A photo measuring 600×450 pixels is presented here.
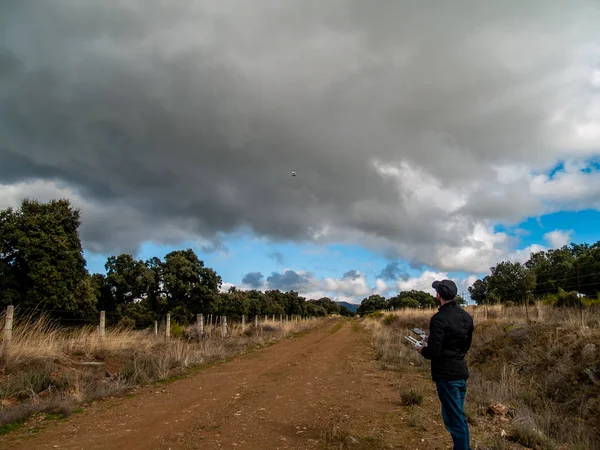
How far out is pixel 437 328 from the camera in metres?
4.45

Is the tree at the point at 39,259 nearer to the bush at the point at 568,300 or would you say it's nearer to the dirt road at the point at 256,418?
the dirt road at the point at 256,418

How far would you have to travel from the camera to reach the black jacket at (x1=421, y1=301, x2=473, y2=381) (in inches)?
173

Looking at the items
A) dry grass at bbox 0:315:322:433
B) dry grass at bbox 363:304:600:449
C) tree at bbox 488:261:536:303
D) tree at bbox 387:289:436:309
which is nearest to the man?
dry grass at bbox 363:304:600:449

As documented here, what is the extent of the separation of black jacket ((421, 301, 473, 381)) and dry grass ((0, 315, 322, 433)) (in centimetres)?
676

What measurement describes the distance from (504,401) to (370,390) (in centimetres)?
293

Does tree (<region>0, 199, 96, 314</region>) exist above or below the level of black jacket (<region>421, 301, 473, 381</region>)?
above

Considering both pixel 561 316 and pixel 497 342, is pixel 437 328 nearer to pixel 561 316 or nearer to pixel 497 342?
pixel 497 342

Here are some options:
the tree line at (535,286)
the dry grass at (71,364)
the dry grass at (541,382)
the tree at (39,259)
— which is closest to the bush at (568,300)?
the tree line at (535,286)

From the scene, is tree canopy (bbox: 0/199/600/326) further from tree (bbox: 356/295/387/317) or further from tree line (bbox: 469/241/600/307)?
tree (bbox: 356/295/387/317)

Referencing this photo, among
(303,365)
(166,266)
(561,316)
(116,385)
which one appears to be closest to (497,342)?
(561,316)

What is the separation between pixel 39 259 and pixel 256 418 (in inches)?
404

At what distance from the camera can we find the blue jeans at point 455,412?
14.0ft

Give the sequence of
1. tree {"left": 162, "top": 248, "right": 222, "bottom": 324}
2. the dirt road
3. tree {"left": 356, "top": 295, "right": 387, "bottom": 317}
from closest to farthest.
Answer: the dirt road
tree {"left": 162, "top": 248, "right": 222, "bottom": 324}
tree {"left": 356, "top": 295, "right": 387, "bottom": 317}

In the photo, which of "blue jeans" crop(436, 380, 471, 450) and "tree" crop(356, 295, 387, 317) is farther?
"tree" crop(356, 295, 387, 317)
